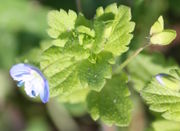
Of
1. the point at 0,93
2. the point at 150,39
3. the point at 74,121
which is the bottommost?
the point at 74,121

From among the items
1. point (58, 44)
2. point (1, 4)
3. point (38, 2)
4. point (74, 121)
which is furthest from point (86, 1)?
point (58, 44)

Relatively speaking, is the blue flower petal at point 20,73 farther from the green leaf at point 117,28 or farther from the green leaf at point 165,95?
the green leaf at point 165,95

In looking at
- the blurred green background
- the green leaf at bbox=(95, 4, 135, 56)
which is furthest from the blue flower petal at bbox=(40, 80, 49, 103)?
the blurred green background

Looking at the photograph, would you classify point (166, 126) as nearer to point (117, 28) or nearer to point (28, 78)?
point (117, 28)

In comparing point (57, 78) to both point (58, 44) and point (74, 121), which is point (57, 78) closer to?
point (58, 44)

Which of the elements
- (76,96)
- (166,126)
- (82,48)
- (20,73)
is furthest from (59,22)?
(166,126)
